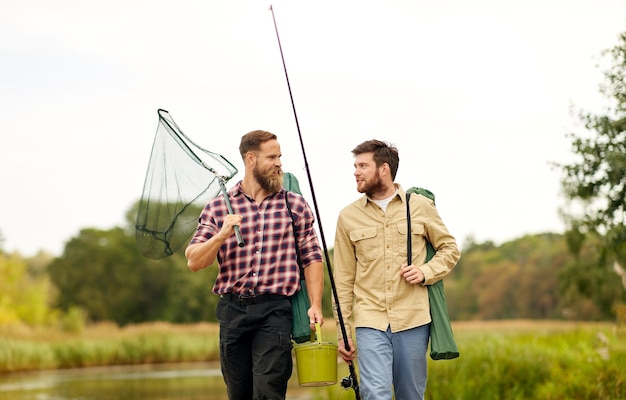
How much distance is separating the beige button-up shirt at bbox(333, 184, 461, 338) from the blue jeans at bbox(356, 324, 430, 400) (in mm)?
70

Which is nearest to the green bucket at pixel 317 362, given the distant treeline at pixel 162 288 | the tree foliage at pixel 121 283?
the distant treeline at pixel 162 288

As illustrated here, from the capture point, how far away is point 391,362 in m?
5.46

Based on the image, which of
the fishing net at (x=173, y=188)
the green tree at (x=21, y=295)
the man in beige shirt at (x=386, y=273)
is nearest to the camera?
the man in beige shirt at (x=386, y=273)

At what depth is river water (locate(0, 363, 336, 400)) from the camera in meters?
17.9

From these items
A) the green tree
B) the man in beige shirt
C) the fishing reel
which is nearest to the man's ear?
the man in beige shirt

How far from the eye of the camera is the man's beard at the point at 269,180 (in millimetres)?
5609

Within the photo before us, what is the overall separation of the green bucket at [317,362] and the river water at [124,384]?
7661mm

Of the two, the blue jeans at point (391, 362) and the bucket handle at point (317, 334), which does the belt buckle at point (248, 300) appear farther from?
the blue jeans at point (391, 362)

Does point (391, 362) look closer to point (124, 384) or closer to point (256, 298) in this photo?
point (256, 298)

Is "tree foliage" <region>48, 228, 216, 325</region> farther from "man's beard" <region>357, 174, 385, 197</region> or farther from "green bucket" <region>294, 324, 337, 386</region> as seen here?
"green bucket" <region>294, 324, 337, 386</region>

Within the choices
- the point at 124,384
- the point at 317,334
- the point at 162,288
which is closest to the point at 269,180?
Result: the point at 317,334

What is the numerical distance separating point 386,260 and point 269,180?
0.84 m

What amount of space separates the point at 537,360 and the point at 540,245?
191 feet

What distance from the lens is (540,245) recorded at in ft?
226
